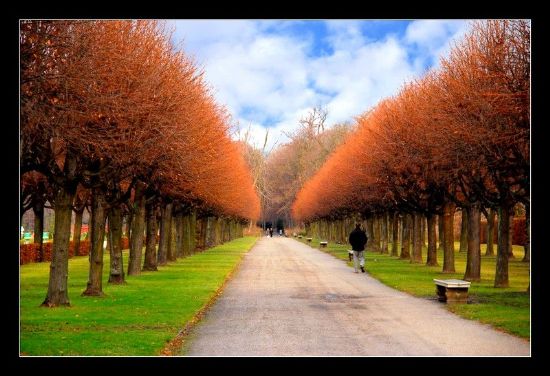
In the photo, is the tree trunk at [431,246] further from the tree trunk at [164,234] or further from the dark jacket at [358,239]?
the tree trunk at [164,234]

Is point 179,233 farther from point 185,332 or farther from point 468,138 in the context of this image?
point 185,332

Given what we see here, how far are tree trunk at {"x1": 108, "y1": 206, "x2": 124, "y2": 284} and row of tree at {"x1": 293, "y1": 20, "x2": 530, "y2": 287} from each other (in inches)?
449

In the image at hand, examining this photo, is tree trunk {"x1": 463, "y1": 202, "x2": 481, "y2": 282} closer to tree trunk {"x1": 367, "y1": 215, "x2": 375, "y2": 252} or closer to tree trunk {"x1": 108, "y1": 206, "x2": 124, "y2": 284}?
tree trunk {"x1": 108, "y1": 206, "x2": 124, "y2": 284}

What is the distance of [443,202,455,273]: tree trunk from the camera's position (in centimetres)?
3619

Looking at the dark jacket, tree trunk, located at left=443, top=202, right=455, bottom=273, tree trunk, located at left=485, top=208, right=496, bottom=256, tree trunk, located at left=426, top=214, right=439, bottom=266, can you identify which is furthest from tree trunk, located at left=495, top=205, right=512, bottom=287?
tree trunk, located at left=485, top=208, right=496, bottom=256

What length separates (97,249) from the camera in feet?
81.3

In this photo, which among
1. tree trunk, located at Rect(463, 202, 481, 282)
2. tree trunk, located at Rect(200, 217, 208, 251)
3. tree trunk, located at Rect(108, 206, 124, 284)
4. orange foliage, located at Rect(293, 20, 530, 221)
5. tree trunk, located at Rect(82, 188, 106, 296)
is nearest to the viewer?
orange foliage, located at Rect(293, 20, 530, 221)

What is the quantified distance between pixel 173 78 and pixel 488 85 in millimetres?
10157

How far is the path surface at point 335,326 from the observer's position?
46.8 feet

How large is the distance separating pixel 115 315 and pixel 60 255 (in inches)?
134

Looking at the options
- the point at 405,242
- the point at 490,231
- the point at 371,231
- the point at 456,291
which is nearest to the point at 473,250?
the point at 456,291
